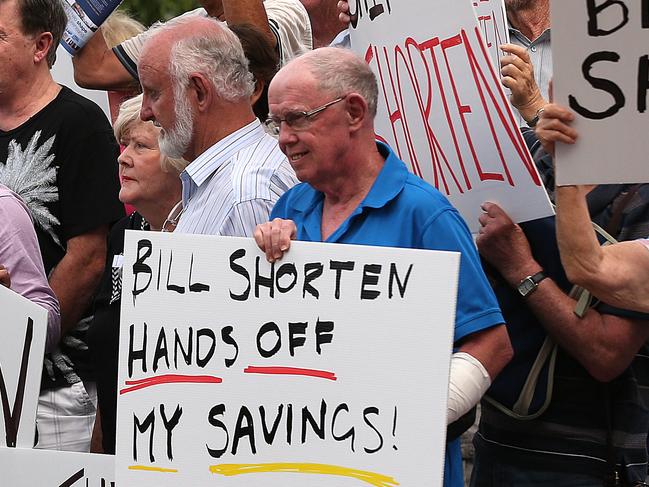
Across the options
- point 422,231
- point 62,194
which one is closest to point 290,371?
point 422,231

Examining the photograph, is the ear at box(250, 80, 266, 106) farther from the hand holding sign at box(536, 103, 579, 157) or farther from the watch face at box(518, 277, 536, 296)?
the hand holding sign at box(536, 103, 579, 157)

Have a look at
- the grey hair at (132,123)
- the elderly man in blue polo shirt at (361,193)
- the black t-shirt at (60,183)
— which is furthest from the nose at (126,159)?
the elderly man in blue polo shirt at (361,193)

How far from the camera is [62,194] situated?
5.12 meters

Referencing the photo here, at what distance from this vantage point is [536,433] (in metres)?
4.09

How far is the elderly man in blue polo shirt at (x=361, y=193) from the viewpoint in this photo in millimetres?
3576

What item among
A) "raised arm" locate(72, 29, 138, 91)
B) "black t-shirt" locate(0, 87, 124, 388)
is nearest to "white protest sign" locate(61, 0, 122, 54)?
"raised arm" locate(72, 29, 138, 91)

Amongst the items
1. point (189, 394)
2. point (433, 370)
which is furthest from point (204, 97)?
point (433, 370)

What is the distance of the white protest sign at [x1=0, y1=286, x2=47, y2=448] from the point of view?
396cm

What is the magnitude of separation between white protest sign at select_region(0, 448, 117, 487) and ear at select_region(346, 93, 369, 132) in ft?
3.55

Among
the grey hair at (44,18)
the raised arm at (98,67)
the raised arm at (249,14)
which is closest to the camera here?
the raised arm at (249,14)

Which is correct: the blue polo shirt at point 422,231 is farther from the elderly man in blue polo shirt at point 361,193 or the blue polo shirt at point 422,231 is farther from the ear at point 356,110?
the ear at point 356,110

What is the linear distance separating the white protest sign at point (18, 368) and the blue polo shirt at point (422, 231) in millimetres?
817

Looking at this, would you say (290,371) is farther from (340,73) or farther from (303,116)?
(340,73)

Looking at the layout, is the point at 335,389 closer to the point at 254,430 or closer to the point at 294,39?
the point at 254,430
